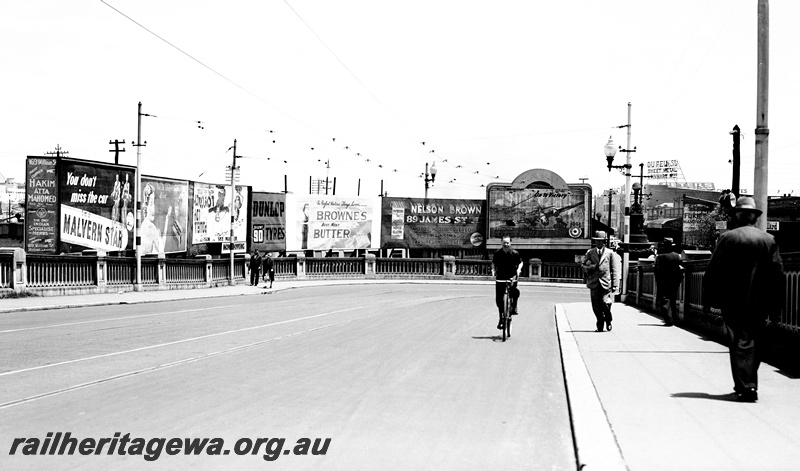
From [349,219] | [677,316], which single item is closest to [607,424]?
[677,316]

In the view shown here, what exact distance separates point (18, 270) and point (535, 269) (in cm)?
3787

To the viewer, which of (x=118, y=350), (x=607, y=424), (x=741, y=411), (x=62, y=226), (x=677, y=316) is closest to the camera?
(x=607, y=424)

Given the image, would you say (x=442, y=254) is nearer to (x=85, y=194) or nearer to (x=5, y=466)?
(x=85, y=194)

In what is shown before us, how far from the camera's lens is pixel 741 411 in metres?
7.51

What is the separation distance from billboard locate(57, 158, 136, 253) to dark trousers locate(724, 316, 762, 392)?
116 ft

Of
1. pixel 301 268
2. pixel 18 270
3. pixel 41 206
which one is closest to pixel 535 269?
pixel 301 268

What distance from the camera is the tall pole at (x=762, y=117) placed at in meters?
11.9

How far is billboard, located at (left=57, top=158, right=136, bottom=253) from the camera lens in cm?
3841

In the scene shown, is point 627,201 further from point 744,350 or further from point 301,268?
point 301,268

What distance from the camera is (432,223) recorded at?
6069cm

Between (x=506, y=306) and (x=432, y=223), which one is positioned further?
(x=432, y=223)

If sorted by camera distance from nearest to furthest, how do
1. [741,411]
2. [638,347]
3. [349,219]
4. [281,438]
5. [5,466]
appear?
1. [5,466]
2. [281,438]
3. [741,411]
4. [638,347]
5. [349,219]

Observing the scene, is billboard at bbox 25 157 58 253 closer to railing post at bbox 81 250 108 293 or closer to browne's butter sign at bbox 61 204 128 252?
browne's butter sign at bbox 61 204 128 252

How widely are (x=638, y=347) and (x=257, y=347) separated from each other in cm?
615
